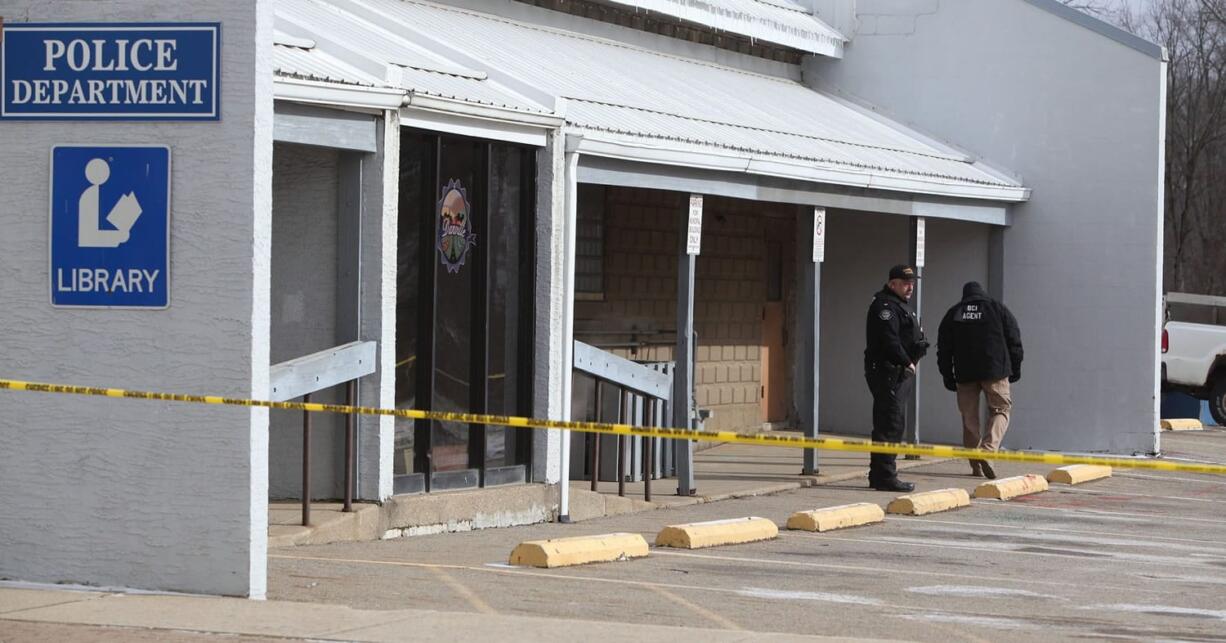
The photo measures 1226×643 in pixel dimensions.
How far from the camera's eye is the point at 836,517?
1379cm

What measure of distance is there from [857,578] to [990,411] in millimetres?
7749

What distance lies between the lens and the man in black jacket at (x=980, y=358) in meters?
18.0

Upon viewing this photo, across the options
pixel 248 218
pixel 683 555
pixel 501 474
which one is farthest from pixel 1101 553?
pixel 248 218

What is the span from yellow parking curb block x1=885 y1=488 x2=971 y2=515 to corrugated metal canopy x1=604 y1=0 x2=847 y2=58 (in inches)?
276

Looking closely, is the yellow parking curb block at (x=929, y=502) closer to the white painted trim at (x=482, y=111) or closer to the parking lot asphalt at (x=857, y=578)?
the parking lot asphalt at (x=857, y=578)

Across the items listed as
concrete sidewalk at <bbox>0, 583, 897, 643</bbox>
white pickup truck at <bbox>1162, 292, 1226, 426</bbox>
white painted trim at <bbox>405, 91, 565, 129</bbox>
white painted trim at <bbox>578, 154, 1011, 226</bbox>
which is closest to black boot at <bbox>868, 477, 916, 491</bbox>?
white painted trim at <bbox>578, 154, 1011, 226</bbox>

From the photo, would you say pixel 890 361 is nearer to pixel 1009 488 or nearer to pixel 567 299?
pixel 1009 488

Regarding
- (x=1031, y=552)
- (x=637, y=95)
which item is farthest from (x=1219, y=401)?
(x=1031, y=552)

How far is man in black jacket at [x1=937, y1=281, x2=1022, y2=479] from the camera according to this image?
59.2ft

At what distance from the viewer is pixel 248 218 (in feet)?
28.8

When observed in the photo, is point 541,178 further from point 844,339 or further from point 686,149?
point 844,339

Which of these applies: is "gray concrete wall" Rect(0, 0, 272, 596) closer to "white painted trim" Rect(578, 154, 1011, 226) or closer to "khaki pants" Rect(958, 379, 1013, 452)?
"white painted trim" Rect(578, 154, 1011, 226)

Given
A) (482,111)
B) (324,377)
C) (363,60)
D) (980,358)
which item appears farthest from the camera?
(980,358)

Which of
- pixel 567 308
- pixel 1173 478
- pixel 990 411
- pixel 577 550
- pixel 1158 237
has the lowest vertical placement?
pixel 1173 478
